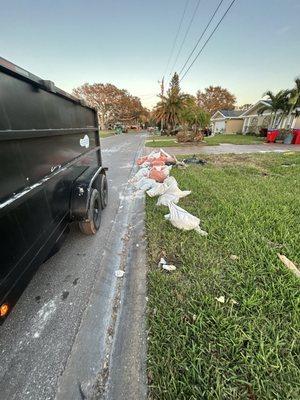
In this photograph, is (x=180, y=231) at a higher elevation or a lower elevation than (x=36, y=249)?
lower

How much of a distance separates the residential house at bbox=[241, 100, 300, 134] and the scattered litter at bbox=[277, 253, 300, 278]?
875 inches

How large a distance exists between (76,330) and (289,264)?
7.81 feet

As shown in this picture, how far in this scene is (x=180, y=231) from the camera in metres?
3.21

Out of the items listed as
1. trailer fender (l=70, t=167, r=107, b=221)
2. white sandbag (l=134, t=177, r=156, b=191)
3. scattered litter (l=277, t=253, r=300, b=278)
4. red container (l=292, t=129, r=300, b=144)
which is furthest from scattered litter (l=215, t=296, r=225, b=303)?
red container (l=292, t=129, r=300, b=144)

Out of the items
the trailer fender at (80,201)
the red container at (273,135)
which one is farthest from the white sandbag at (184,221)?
the red container at (273,135)

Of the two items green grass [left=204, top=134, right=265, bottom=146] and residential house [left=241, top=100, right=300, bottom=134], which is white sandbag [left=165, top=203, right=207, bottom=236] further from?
residential house [left=241, top=100, right=300, bottom=134]

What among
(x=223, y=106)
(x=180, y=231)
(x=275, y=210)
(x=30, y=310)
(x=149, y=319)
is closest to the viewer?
(x=149, y=319)

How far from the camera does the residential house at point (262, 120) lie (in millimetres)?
21006

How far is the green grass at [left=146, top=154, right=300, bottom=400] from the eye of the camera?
53.8 inches

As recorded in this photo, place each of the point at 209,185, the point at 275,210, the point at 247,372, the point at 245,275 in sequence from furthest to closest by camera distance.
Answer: the point at 209,185, the point at 275,210, the point at 245,275, the point at 247,372

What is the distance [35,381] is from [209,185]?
192 inches

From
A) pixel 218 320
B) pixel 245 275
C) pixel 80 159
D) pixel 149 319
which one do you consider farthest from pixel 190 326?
pixel 80 159

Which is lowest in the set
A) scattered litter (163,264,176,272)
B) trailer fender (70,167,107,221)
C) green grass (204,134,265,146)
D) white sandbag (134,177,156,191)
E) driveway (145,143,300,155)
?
green grass (204,134,265,146)

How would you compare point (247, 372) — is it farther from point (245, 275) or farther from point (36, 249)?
point (36, 249)
